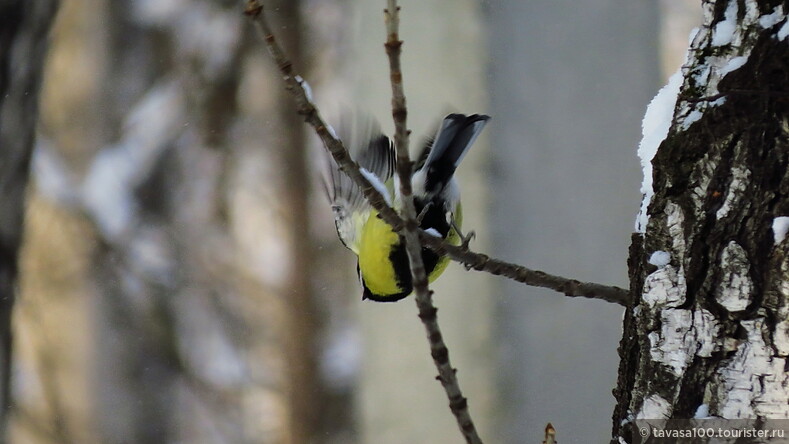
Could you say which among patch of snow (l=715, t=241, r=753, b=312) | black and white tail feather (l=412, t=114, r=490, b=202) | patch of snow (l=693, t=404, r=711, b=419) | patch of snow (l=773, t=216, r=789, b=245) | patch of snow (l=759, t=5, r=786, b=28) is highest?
black and white tail feather (l=412, t=114, r=490, b=202)

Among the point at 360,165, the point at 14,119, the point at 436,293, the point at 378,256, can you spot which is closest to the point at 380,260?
the point at 378,256

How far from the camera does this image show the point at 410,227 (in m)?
0.36

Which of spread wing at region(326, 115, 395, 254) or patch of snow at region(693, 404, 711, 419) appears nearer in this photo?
patch of snow at region(693, 404, 711, 419)

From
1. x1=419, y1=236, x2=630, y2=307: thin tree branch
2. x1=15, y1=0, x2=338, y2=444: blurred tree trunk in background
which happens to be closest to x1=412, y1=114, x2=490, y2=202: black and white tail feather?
x1=419, y1=236, x2=630, y2=307: thin tree branch

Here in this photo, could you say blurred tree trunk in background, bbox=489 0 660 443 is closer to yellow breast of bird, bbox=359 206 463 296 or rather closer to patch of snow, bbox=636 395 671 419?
yellow breast of bird, bbox=359 206 463 296

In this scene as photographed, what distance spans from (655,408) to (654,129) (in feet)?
0.54

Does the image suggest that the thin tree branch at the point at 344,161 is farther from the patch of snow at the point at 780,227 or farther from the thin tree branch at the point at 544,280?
the patch of snow at the point at 780,227

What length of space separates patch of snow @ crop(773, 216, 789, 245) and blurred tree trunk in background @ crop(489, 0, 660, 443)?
107 cm

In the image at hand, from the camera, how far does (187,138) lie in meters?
1.59

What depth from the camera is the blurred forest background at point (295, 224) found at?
56.0 inches

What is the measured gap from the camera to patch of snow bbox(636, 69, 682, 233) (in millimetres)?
434

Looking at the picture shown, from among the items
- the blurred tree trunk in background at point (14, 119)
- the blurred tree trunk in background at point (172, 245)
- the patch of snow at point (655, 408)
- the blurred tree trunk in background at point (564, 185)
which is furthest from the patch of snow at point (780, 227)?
the blurred tree trunk in background at point (14, 119)

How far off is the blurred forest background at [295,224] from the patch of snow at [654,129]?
976mm

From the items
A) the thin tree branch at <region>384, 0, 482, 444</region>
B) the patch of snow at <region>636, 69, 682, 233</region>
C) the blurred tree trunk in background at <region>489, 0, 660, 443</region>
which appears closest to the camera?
the thin tree branch at <region>384, 0, 482, 444</region>
